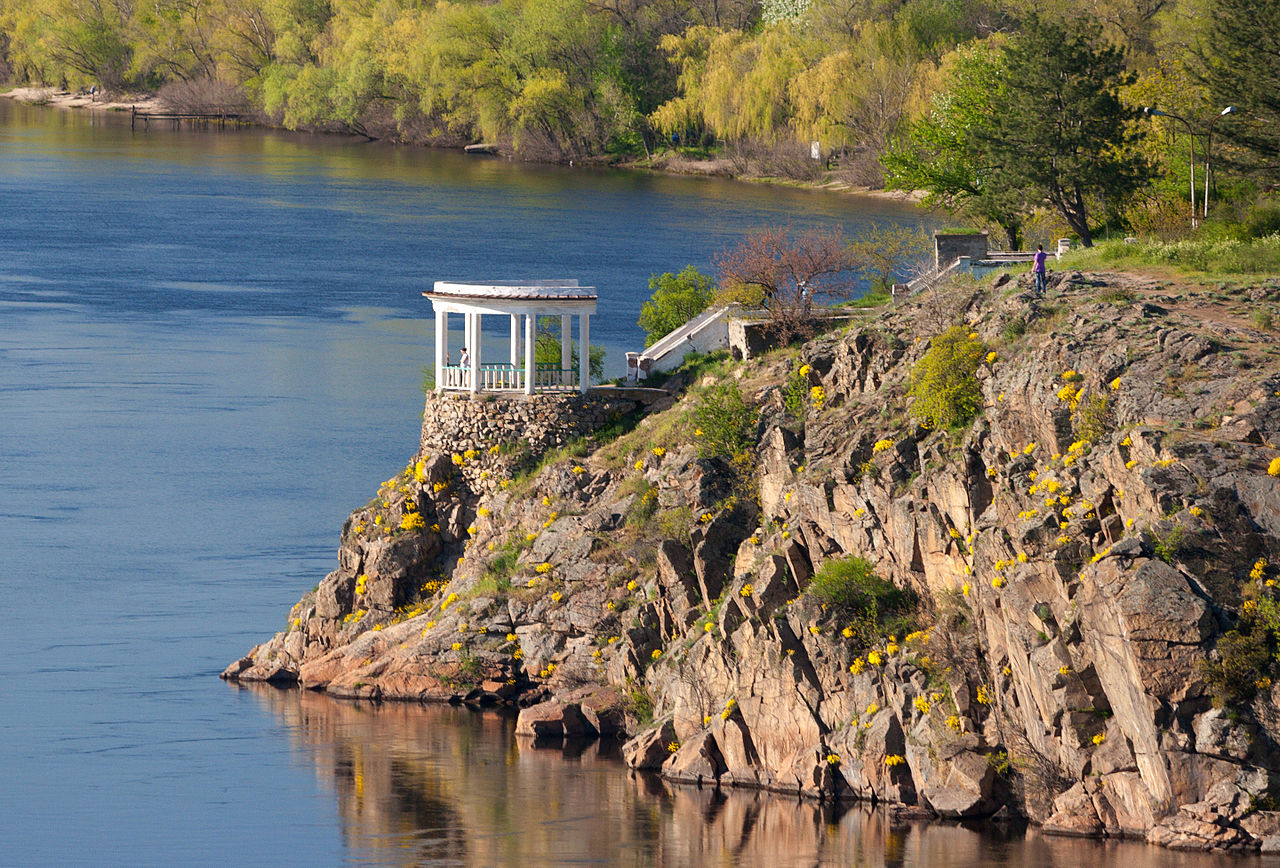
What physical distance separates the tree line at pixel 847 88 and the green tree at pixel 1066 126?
0.07m

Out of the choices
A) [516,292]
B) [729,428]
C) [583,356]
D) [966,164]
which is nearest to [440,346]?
[516,292]

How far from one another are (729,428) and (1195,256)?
11.3 metres

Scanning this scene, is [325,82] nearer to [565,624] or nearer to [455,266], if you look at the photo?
[455,266]

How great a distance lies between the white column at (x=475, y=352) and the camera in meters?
47.2

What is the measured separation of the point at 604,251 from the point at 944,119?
36018 millimetres

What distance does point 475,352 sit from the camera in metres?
47.6

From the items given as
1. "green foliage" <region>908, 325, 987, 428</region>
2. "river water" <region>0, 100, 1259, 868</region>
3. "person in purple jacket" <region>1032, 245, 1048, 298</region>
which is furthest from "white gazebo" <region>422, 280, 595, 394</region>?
"person in purple jacket" <region>1032, 245, 1048, 298</region>

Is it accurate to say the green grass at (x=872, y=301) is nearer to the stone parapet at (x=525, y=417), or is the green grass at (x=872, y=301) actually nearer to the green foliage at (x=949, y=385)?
the stone parapet at (x=525, y=417)

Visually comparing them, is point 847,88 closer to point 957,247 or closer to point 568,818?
point 957,247

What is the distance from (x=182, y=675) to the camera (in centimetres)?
5088

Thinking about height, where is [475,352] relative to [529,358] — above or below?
above

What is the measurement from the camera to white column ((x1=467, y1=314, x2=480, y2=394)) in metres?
47.2

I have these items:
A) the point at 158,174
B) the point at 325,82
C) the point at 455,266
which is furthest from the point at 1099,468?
the point at 325,82

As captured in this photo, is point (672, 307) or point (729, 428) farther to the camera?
point (672, 307)
